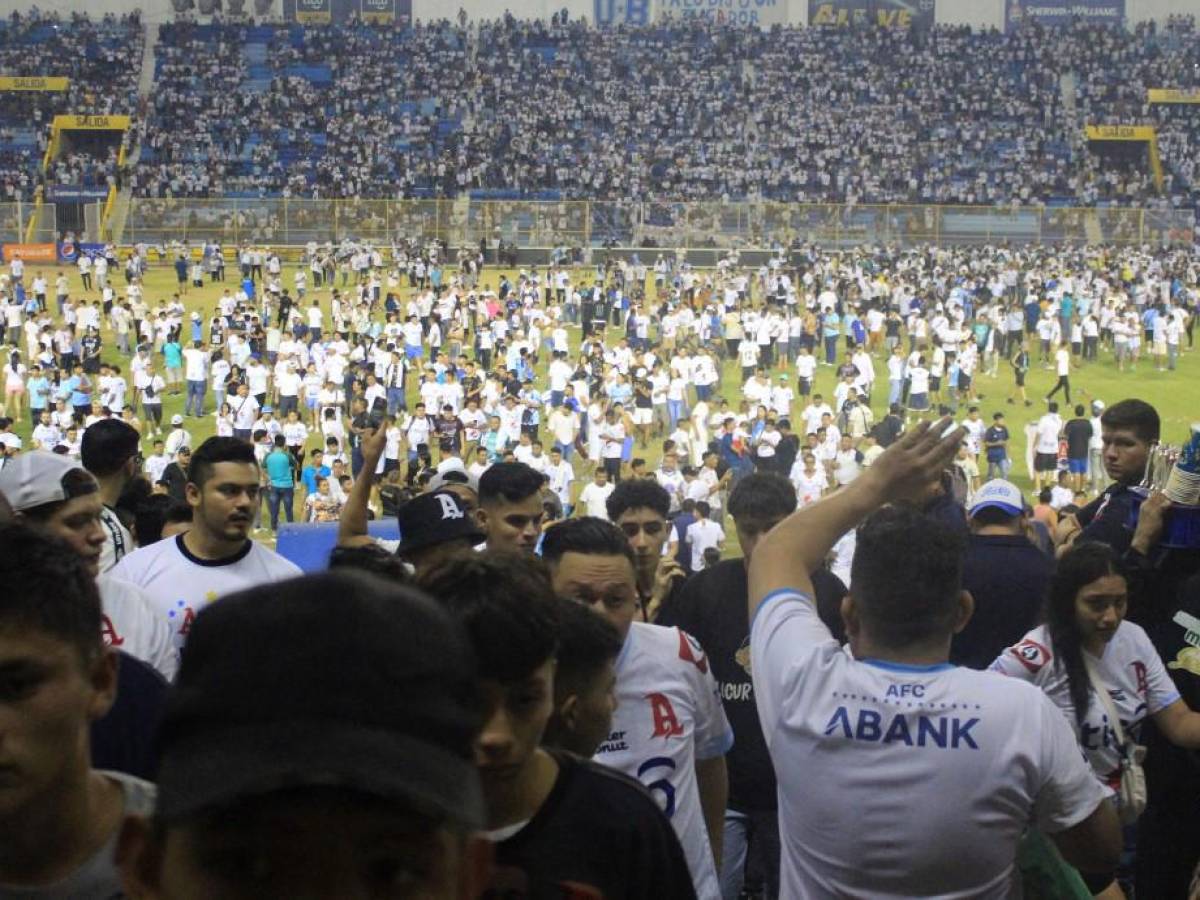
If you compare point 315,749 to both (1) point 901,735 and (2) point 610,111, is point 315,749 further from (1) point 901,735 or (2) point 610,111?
(2) point 610,111

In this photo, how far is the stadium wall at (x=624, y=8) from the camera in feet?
199

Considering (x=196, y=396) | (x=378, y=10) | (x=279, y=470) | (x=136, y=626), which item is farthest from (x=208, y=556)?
(x=378, y=10)

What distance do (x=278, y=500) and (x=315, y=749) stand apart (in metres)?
18.4

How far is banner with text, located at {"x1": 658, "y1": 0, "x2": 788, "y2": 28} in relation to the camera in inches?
2458

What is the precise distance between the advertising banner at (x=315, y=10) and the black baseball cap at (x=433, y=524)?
60480 millimetres

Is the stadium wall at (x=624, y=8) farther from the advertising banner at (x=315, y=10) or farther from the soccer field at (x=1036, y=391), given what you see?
the soccer field at (x=1036, y=391)

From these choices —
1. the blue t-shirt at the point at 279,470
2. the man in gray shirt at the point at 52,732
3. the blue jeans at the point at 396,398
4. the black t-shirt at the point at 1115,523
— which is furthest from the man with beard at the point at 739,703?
the blue jeans at the point at 396,398

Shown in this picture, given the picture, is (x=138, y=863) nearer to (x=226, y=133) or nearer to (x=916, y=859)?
(x=916, y=859)

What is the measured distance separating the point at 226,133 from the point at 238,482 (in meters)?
47.1

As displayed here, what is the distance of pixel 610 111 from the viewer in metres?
52.1

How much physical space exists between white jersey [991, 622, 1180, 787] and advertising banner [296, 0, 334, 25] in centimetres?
6114

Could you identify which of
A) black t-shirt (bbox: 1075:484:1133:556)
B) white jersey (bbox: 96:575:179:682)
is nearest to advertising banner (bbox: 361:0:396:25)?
black t-shirt (bbox: 1075:484:1133:556)

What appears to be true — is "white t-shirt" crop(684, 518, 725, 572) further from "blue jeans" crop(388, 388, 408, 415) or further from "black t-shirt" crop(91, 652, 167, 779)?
"black t-shirt" crop(91, 652, 167, 779)

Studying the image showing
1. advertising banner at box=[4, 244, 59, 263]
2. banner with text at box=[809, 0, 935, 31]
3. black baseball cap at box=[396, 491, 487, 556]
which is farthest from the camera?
banner with text at box=[809, 0, 935, 31]
